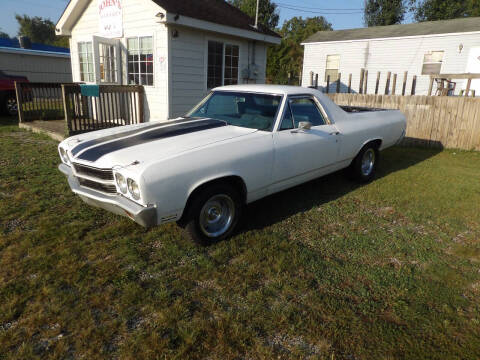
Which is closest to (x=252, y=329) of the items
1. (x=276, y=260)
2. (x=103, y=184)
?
(x=276, y=260)

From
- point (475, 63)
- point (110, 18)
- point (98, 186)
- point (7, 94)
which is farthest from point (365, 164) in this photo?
point (475, 63)

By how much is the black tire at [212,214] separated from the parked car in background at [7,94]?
1305 cm

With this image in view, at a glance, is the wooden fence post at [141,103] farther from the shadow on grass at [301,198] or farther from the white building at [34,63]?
the white building at [34,63]

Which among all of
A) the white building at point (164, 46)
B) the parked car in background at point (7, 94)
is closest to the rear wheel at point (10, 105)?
the parked car in background at point (7, 94)

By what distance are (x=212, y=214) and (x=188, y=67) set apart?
7184 mm

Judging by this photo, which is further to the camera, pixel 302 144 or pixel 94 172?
pixel 302 144

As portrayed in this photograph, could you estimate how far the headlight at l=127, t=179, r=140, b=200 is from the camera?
299cm

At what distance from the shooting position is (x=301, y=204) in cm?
496

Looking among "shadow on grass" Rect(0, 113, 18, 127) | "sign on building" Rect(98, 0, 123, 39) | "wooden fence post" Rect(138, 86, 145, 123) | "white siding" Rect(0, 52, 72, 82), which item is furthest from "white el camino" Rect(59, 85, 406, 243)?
"white siding" Rect(0, 52, 72, 82)

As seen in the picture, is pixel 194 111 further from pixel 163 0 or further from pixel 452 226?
pixel 163 0

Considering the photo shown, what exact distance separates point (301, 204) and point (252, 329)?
106 inches

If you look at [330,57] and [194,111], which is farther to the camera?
[330,57]

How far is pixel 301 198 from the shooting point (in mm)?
5223

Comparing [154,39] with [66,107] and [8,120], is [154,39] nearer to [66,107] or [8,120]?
[66,107]
